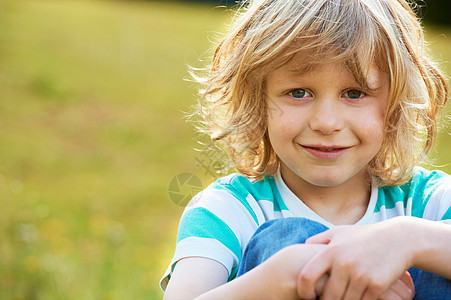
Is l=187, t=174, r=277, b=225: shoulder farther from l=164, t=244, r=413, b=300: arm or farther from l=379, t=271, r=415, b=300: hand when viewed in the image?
l=379, t=271, r=415, b=300: hand

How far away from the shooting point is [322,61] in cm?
161

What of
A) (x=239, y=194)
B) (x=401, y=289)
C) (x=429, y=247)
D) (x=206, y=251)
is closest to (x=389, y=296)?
(x=401, y=289)

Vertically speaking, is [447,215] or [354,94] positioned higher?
[354,94]

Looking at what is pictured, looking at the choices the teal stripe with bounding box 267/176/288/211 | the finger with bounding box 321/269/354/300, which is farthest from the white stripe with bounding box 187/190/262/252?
the finger with bounding box 321/269/354/300

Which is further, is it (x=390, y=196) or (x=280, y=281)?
(x=390, y=196)

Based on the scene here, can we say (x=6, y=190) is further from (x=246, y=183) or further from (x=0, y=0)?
(x=0, y=0)

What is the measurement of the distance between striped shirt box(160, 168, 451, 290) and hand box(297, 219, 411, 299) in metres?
0.41

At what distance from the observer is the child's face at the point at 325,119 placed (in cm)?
162

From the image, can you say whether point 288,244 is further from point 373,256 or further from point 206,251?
point 206,251

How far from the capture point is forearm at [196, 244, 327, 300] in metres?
1.23

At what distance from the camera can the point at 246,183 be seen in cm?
180

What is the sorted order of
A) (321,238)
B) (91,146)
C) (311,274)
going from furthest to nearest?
(91,146)
(321,238)
(311,274)

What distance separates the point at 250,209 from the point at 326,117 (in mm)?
344

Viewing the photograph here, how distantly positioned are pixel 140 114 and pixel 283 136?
6.02 m
